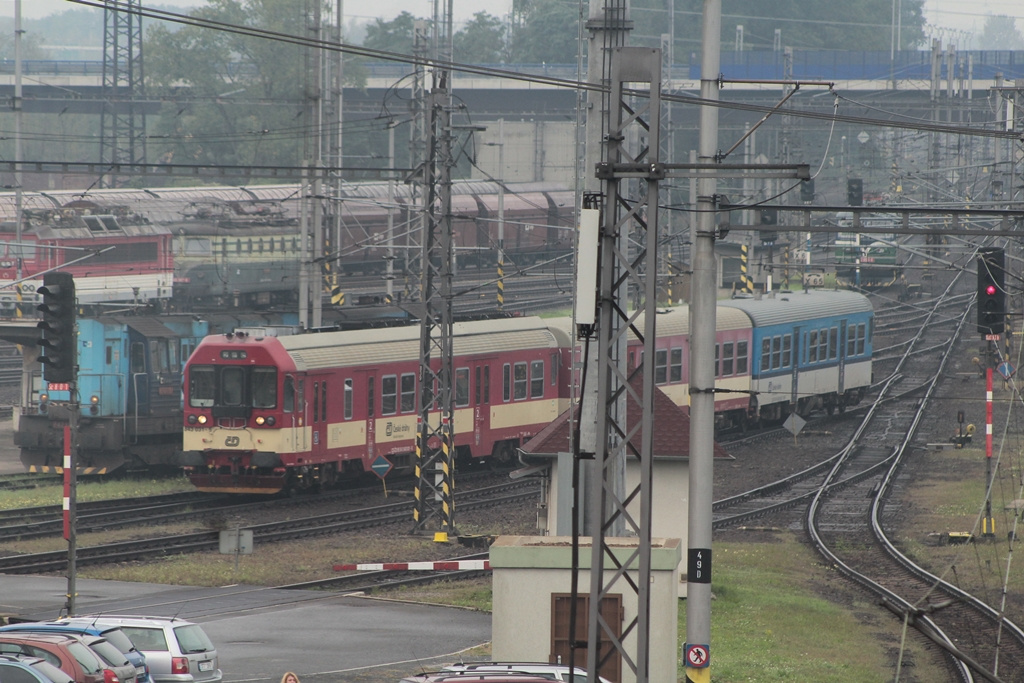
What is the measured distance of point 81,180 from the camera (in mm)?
93625

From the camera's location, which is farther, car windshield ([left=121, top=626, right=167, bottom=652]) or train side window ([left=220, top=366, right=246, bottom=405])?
train side window ([left=220, top=366, right=246, bottom=405])

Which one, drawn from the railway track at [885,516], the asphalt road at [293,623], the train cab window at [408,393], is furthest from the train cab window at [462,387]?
the asphalt road at [293,623]

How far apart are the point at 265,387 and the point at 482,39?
89.9 metres

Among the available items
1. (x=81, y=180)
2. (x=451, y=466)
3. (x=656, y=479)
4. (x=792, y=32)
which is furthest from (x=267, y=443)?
(x=792, y=32)

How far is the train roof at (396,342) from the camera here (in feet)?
95.7

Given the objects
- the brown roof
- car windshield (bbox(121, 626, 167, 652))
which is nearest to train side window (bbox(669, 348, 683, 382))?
the brown roof

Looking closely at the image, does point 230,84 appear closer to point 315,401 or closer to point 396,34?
point 396,34

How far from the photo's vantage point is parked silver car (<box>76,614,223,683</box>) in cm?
1526

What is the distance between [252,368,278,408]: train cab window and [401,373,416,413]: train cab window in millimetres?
3552

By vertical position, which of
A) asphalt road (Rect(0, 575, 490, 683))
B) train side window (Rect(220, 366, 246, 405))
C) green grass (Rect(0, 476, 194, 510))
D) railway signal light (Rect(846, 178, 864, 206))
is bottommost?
green grass (Rect(0, 476, 194, 510))

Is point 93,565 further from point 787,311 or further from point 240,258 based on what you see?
point 240,258

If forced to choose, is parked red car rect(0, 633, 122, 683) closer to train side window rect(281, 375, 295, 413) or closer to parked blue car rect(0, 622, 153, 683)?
parked blue car rect(0, 622, 153, 683)

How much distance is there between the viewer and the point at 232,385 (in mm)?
28969

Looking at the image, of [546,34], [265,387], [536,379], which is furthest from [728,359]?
[546,34]
